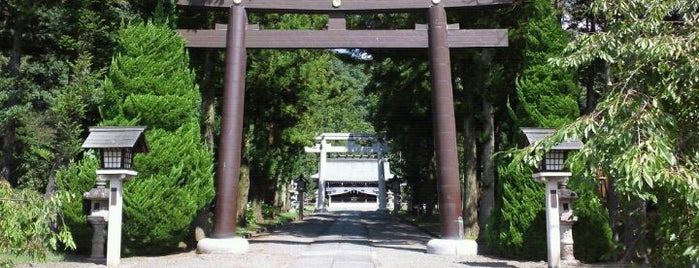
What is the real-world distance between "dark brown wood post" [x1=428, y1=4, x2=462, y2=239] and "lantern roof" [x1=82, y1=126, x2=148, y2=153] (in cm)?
671

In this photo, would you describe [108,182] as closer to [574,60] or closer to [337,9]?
[337,9]

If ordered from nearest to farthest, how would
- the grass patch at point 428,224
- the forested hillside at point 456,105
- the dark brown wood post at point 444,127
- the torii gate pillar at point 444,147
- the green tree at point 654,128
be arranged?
1. the green tree at point 654,128
2. the forested hillside at point 456,105
3. the torii gate pillar at point 444,147
4. the dark brown wood post at point 444,127
5. the grass patch at point 428,224

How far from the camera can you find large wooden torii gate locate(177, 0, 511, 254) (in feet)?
45.4

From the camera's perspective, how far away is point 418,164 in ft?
110

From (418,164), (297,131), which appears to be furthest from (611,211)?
(418,164)

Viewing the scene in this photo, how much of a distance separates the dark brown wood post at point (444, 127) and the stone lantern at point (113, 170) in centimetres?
670

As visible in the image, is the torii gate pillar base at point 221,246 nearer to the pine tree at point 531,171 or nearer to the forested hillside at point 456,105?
the forested hillside at point 456,105

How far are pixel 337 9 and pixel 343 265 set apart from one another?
654 centimetres

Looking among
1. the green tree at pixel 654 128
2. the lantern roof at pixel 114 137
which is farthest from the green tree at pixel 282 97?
the green tree at pixel 654 128

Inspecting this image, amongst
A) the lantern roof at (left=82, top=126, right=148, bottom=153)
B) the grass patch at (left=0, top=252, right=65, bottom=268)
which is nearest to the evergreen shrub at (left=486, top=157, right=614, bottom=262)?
the lantern roof at (left=82, top=126, right=148, bottom=153)

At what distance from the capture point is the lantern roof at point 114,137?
11.2 metres

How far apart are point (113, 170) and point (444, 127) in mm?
7340

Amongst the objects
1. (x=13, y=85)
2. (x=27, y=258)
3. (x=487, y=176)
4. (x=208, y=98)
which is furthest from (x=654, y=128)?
(x=13, y=85)

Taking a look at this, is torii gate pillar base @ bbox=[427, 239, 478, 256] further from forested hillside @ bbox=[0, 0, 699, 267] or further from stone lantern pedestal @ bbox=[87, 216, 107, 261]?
stone lantern pedestal @ bbox=[87, 216, 107, 261]
